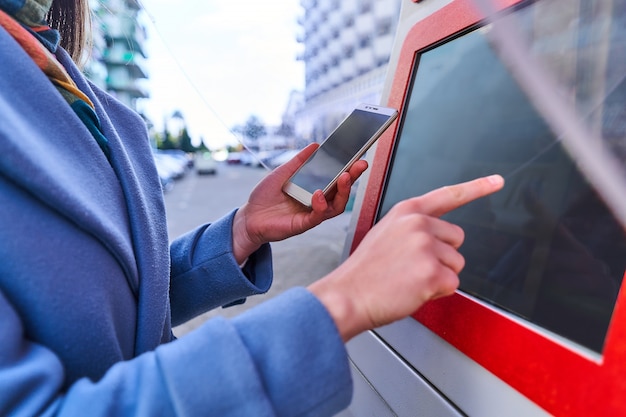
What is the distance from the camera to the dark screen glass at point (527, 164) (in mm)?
684

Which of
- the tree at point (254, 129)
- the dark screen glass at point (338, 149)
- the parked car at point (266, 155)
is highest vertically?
the dark screen glass at point (338, 149)

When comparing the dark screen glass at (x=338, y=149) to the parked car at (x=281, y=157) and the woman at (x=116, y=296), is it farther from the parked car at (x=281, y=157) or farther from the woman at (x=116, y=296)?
the parked car at (x=281, y=157)

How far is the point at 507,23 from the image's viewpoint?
700 millimetres

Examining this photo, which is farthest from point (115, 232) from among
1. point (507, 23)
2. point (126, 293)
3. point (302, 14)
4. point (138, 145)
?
point (302, 14)

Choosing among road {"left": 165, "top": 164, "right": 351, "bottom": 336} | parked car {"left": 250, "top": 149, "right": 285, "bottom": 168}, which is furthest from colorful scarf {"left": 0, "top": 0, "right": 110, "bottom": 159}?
road {"left": 165, "top": 164, "right": 351, "bottom": 336}

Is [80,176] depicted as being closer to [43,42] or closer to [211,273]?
[43,42]

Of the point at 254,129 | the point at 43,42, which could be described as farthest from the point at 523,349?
the point at 254,129

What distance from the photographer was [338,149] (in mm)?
783

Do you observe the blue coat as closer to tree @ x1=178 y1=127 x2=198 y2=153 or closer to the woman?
the woman

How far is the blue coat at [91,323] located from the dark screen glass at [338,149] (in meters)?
0.34

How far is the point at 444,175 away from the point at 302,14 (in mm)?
590

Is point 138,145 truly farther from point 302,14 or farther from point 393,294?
point 302,14

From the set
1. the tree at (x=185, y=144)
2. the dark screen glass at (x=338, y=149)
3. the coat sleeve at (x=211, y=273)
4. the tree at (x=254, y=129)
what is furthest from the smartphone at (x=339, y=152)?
the tree at (x=185, y=144)

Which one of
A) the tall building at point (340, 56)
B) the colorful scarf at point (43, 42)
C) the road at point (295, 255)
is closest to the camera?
the colorful scarf at point (43, 42)
